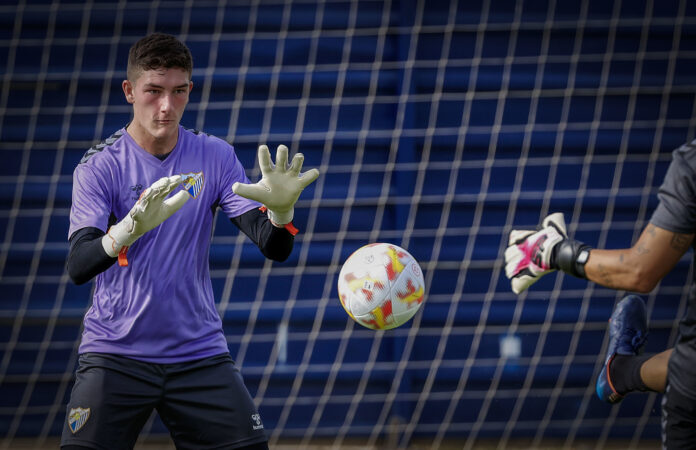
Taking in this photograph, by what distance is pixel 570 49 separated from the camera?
21.3 ft

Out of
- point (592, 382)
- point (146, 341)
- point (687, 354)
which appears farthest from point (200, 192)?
point (592, 382)

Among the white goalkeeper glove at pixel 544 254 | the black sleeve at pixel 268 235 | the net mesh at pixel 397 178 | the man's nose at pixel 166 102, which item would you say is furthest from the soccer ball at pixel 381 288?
the net mesh at pixel 397 178

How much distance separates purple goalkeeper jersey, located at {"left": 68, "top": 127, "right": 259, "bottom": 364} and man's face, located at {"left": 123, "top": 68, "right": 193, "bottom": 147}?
129 millimetres

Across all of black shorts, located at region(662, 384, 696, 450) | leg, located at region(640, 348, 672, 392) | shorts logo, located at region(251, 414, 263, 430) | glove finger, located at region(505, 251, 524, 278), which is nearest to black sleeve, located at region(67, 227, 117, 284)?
shorts logo, located at region(251, 414, 263, 430)

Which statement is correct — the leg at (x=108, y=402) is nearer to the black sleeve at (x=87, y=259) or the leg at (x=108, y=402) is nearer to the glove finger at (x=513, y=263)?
the black sleeve at (x=87, y=259)

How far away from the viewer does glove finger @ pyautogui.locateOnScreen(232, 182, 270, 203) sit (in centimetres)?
304

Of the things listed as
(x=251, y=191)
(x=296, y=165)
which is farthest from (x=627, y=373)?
(x=251, y=191)

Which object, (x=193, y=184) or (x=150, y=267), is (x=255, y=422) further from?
Result: (x=193, y=184)

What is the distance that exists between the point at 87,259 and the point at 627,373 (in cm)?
255

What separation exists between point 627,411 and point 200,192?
174 inches

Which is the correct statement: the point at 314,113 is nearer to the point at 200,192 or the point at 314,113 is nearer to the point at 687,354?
the point at 200,192

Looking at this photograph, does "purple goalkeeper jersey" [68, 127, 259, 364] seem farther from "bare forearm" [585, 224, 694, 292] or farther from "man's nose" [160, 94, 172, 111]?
"bare forearm" [585, 224, 694, 292]

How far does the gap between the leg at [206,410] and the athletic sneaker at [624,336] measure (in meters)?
1.79

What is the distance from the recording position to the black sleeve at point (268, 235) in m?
3.24
